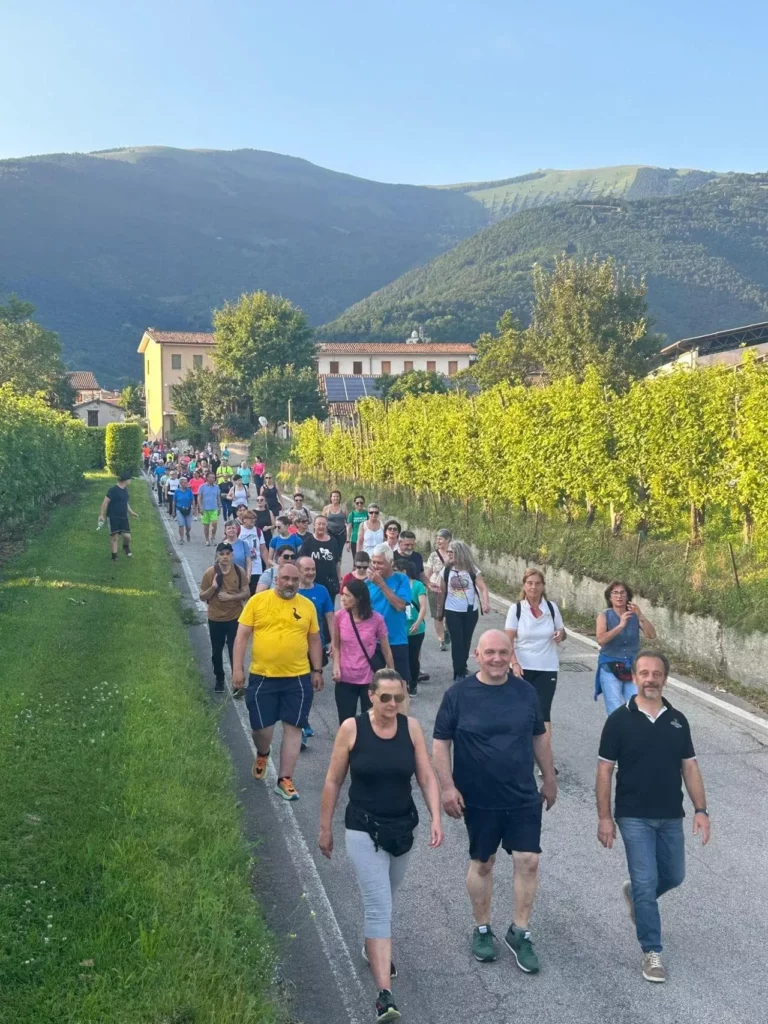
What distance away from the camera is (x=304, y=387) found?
218ft

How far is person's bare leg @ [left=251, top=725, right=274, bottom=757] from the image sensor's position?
25.4 ft

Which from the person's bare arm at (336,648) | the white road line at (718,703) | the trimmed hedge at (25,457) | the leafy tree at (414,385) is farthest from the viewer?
the leafy tree at (414,385)

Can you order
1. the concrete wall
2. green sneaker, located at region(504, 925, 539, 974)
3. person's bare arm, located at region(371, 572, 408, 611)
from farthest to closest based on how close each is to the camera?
1. the concrete wall
2. person's bare arm, located at region(371, 572, 408, 611)
3. green sneaker, located at region(504, 925, 539, 974)

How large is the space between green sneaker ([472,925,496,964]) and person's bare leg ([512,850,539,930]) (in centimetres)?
18

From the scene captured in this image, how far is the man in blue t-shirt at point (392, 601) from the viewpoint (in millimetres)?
9055

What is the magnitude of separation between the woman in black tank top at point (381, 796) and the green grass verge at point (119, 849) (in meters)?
0.63

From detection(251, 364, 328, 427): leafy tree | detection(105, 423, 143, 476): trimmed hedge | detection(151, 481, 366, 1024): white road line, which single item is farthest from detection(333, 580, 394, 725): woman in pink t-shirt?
detection(251, 364, 328, 427): leafy tree

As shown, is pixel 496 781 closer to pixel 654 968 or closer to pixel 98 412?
pixel 654 968

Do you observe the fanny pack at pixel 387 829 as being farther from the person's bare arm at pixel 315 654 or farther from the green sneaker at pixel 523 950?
the person's bare arm at pixel 315 654

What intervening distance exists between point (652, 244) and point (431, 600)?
443ft

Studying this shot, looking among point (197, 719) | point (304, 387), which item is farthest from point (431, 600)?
point (304, 387)

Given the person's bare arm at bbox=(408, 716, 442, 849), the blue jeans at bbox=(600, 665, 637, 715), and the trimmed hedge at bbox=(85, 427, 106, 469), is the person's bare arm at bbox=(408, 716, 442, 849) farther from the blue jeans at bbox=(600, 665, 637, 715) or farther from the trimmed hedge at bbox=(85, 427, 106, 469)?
the trimmed hedge at bbox=(85, 427, 106, 469)

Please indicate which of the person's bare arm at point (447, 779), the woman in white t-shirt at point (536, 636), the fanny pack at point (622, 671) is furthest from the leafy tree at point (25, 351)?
the person's bare arm at point (447, 779)

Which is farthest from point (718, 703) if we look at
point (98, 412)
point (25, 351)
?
point (98, 412)
